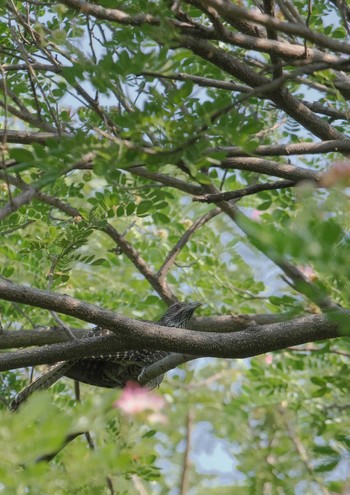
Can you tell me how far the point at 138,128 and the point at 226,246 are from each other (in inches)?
131

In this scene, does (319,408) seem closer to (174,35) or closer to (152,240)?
(152,240)

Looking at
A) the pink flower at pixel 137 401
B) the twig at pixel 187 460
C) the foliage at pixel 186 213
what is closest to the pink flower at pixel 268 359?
the foliage at pixel 186 213

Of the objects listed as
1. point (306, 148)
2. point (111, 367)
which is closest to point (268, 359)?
point (111, 367)

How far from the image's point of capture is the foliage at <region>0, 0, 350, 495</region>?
107 inches

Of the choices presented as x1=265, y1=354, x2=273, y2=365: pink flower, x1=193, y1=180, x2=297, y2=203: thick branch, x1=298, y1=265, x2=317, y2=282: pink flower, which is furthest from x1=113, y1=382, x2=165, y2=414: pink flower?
x1=265, y1=354, x2=273, y2=365: pink flower

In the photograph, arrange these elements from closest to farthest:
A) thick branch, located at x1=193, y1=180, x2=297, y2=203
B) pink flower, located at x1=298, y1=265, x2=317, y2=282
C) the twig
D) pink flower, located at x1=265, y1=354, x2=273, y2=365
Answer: thick branch, located at x1=193, y1=180, x2=297, y2=203, pink flower, located at x1=298, y1=265, x2=317, y2=282, pink flower, located at x1=265, y1=354, x2=273, y2=365, the twig

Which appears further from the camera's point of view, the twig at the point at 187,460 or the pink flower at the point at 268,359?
the twig at the point at 187,460

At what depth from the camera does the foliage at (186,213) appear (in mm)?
2723

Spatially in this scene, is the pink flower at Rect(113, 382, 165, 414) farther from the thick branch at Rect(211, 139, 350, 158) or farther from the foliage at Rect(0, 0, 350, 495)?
the thick branch at Rect(211, 139, 350, 158)

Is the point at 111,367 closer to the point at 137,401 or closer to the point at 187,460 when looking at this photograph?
the point at 137,401

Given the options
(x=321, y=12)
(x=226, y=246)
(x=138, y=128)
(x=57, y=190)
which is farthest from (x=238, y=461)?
(x=138, y=128)

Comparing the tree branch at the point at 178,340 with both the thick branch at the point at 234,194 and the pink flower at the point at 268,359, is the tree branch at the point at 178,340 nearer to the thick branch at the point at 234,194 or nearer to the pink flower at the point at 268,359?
the thick branch at the point at 234,194

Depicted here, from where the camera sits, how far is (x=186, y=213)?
6570mm

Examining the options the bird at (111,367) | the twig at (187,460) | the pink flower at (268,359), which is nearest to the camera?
the bird at (111,367)
